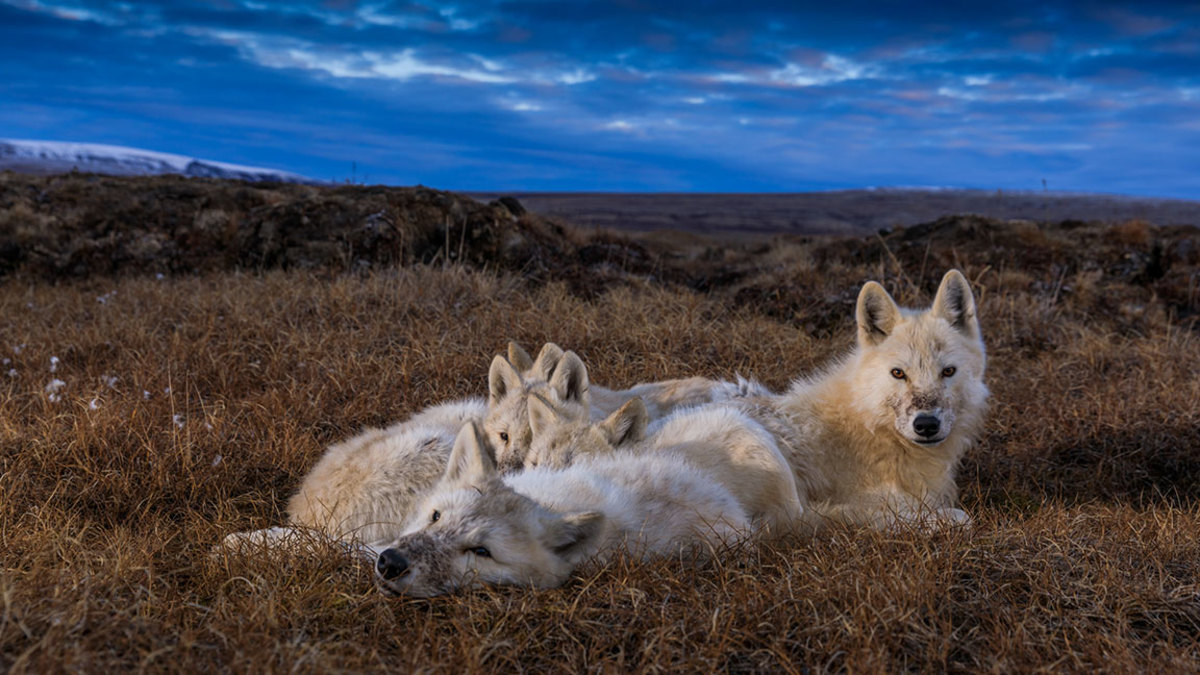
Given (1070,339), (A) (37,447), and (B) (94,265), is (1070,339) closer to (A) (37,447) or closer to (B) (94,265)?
(A) (37,447)

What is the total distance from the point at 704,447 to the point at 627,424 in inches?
16.9

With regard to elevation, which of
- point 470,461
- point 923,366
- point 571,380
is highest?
point 923,366

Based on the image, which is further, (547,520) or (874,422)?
(874,422)

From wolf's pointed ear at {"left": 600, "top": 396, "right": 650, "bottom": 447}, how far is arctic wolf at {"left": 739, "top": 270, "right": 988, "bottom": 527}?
1011 millimetres

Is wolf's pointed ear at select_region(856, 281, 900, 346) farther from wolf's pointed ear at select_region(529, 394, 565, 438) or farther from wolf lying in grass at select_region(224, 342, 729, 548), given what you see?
wolf's pointed ear at select_region(529, 394, 565, 438)

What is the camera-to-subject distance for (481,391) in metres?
6.66

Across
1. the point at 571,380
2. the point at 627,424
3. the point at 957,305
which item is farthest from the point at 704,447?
the point at 957,305

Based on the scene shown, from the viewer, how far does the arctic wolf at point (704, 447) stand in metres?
4.03

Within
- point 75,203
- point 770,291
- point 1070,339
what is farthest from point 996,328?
point 75,203

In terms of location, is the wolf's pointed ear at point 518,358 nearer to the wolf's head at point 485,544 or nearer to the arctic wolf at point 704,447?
the arctic wolf at point 704,447

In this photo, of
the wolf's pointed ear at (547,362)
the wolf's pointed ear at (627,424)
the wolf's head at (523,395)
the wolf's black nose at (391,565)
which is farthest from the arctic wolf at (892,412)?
the wolf's black nose at (391,565)

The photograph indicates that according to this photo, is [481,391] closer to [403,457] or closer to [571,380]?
[571,380]

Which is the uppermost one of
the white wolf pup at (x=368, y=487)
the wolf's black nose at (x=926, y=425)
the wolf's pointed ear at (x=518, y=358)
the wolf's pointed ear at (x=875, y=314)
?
the wolf's pointed ear at (x=875, y=314)

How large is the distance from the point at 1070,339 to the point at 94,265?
13.4 m
